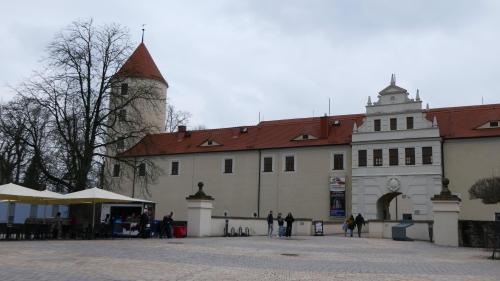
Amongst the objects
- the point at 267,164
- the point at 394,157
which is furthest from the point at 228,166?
the point at 394,157

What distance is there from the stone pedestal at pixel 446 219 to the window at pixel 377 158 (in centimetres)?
1849

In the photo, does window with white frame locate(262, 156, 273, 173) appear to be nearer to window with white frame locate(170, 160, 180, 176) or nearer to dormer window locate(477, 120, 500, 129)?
window with white frame locate(170, 160, 180, 176)

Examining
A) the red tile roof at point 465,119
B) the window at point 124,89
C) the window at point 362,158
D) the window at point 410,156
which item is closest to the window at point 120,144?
the window at point 124,89

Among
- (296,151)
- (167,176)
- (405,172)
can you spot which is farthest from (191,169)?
(405,172)

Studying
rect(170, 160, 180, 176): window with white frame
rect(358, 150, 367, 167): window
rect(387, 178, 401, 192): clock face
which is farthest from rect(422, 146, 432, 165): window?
rect(170, 160, 180, 176): window with white frame

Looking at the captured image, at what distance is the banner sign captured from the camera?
43.8 meters

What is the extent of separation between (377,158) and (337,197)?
4.57 metres

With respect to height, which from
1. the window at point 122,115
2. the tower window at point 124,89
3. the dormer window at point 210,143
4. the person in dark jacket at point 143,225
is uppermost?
the tower window at point 124,89

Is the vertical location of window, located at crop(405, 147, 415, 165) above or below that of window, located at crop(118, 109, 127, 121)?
below

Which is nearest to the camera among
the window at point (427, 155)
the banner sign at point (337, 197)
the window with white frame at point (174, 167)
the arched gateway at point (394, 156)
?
the arched gateway at point (394, 156)

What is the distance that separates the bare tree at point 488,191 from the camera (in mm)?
29266

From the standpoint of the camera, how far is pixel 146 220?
1068 inches

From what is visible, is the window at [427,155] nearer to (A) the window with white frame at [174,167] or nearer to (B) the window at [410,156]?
(B) the window at [410,156]

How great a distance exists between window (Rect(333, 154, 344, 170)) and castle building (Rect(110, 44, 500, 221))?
9 centimetres
